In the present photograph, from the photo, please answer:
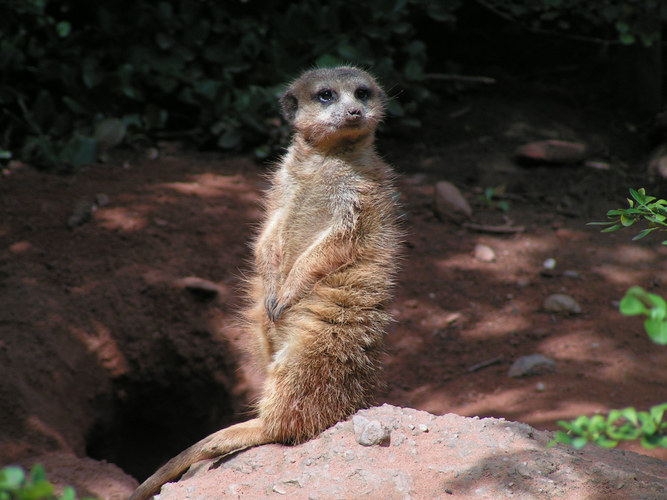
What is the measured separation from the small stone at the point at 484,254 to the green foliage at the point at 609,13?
205 centimetres

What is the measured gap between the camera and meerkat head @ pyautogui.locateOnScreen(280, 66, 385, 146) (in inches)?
115

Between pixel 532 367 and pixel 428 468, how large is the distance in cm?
154

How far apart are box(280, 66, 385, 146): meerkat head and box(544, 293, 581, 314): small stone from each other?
1.58 metres

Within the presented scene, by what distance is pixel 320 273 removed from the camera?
2750 mm

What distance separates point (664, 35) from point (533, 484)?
5.33 meters

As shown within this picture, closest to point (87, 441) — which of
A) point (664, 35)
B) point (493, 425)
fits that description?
point (493, 425)

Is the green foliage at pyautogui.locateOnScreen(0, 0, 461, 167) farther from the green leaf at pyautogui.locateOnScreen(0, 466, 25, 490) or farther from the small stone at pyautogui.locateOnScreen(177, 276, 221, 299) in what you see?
the green leaf at pyautogui.locateOnScreen(0, 466, 25, 490)

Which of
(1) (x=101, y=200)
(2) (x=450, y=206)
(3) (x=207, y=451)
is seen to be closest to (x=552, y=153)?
(2) (x=450, y=206)

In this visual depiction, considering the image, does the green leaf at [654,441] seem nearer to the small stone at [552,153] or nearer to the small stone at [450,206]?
the small stone at [450,206]

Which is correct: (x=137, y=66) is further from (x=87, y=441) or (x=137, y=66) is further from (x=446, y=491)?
(x=446, y=491)

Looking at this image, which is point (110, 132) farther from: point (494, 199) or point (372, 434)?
point (372, 434)

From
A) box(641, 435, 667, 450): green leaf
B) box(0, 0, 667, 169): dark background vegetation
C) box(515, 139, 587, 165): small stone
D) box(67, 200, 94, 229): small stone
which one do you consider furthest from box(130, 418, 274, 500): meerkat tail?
box(515, 139, 587, 165): small stone

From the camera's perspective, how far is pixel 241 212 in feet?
14.6

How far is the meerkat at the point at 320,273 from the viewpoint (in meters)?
2.57
